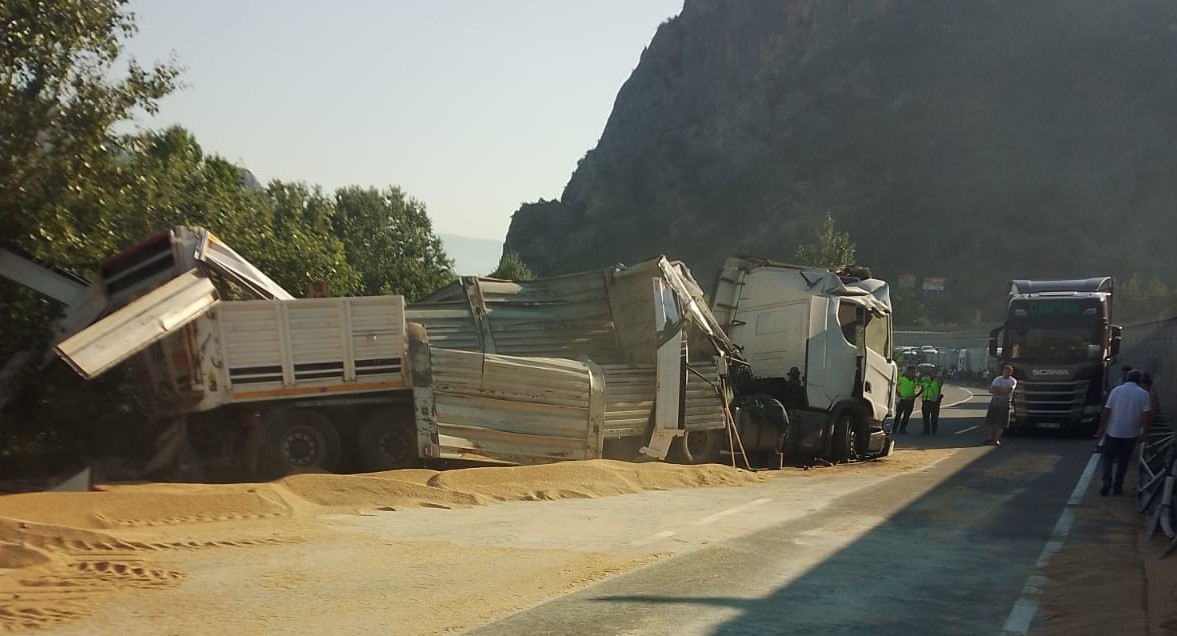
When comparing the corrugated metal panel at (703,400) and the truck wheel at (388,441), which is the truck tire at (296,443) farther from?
the corrugated metal panel at (703,400)

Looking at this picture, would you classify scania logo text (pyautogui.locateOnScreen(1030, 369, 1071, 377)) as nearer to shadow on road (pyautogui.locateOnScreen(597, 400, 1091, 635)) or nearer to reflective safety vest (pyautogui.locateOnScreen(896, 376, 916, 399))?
reflective safety vest (pyautogui.locateOnScreen(896, 376, 916, 399))

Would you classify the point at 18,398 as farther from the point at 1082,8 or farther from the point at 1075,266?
the point at 1082,8

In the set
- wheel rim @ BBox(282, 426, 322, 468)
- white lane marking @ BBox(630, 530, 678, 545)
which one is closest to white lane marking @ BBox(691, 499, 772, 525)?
white lane marking @ BBox(630, 530, 678, 545)

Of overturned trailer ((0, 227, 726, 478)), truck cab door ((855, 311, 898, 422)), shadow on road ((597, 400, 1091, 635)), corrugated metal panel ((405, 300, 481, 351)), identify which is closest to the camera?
shadow on road ((597, 400, 1091, 635))

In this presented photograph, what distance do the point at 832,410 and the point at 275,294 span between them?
9081 mm

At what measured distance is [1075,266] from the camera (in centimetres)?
10250

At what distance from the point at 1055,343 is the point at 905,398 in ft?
11.8

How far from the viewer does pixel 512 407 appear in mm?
12867

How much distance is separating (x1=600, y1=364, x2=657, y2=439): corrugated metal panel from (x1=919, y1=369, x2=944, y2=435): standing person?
11.7 meters

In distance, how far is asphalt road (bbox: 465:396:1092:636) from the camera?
6273 millimetres

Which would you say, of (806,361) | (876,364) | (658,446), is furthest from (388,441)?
(876,364)

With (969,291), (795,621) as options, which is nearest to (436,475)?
(795,621)

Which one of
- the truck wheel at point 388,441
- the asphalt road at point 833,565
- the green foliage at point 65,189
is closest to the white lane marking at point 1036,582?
the asphalt road at point 833,565

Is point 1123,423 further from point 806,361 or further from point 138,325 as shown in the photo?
point 138,325
